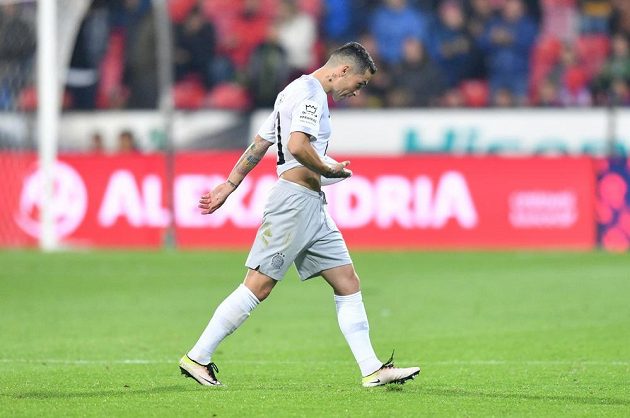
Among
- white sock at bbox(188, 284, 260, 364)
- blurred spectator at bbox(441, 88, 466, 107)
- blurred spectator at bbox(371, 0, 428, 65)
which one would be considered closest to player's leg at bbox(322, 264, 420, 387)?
white sock at bbox(188, 284, 260, 364)

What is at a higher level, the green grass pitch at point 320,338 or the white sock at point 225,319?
the white sock at point 225,319

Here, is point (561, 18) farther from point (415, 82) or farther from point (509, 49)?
point (415, 82)

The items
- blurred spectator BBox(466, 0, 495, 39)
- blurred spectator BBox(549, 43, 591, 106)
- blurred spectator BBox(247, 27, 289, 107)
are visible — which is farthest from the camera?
blurred spectator BBox(466, 0, 495, 39)

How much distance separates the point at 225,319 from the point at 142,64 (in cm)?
1664

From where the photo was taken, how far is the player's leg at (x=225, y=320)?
817 cm

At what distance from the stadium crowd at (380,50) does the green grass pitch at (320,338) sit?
13.2 ft

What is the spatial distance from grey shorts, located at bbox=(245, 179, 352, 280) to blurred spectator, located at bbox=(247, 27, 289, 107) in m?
15.5

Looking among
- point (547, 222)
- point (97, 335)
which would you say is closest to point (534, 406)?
point (97, 335)

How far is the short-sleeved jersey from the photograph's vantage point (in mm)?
7934

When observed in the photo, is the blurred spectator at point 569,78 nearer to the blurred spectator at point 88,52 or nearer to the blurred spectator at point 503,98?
the blurred spectator at point 503,98

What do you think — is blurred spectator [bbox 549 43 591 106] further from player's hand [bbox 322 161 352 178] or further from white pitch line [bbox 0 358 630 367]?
player's hand [bbox 322 161 352 178]

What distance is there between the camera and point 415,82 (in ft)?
76.4

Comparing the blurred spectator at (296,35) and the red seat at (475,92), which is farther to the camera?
the blurred spectator at (296,35)

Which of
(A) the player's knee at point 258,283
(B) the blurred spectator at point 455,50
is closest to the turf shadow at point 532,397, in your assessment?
(A) the player's knee at point 258,283
